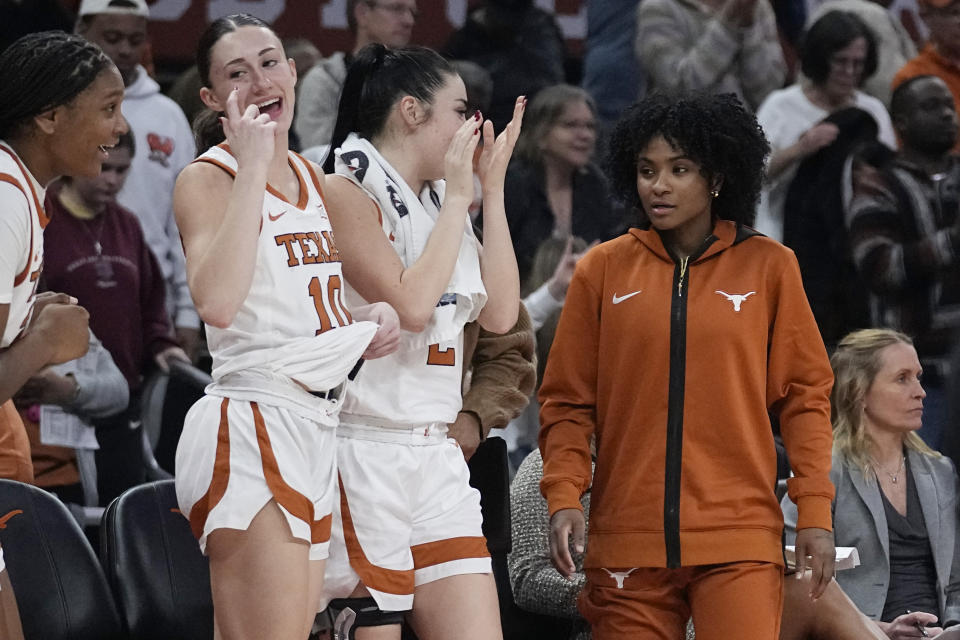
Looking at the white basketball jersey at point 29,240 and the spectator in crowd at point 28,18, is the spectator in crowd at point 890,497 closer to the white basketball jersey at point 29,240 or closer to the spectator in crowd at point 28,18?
the white basketball jersey at point 29,240

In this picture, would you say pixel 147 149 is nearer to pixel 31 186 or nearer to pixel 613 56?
pixel 613 56

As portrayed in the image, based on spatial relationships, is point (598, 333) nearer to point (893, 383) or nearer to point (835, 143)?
point (893, 383)

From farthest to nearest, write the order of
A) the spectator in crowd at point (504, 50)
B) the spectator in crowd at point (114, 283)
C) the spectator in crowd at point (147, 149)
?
1. the spectator in crowd at point (504, 50)
2. the spectator in crowd at point (147, 149)
3. the spectator in crowd at point (114, 283)

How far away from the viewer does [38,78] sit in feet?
→ 10.9

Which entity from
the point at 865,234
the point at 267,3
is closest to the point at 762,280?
the point at 865,234

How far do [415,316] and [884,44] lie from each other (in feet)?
Result: 17.0

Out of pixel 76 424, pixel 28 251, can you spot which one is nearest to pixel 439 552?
pixel 28 251

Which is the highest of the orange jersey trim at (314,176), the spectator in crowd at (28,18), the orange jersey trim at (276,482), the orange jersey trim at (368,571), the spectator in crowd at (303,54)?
the spectator in crowd at (28,18)

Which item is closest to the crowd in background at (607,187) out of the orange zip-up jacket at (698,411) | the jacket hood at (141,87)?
the jacket hood at (141,87)

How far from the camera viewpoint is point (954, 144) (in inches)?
260

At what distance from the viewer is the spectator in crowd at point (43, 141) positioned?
3238mm

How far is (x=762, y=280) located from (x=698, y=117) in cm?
46

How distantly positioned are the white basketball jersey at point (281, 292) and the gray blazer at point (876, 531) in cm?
205

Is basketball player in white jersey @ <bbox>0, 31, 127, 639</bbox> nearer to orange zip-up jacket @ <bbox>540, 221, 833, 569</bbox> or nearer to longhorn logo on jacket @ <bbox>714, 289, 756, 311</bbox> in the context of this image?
orange zip-up jacket @ <bbox>540, 221, 833, 569</bbox>
